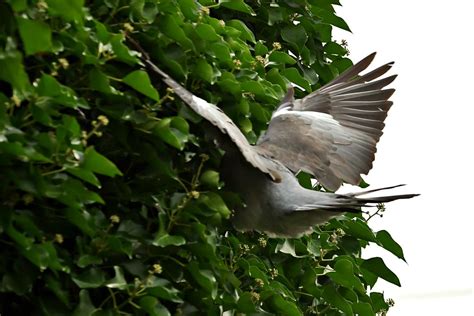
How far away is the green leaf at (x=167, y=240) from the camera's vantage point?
1.64 metres

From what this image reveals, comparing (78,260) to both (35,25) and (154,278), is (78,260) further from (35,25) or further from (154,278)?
(35,25)

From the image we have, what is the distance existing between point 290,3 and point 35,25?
3.62 feet

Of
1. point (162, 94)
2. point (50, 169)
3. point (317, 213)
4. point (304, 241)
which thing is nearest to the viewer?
point (50, 169)

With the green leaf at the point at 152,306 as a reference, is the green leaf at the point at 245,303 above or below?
below

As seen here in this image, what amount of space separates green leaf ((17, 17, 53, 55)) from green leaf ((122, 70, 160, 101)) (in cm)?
25

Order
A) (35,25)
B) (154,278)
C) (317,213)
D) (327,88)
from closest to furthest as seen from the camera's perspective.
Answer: (35,25), (154,278), (317,213), (327,88)

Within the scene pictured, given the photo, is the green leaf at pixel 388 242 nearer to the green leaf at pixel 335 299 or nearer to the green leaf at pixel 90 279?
the green leaf at pixel 335 299

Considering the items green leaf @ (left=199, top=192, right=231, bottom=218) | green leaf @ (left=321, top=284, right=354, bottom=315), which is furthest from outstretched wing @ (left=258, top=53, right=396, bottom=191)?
green leaf @ (left=199, top=192, right=231, bottom=218)

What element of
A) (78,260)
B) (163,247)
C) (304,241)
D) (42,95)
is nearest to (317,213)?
(304,241)

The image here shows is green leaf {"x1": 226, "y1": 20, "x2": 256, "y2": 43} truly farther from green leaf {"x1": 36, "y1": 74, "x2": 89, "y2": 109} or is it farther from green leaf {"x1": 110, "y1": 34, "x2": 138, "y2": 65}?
green leaf {"x1": 36, "y1": 74, "x2": 89, "y2": 109}

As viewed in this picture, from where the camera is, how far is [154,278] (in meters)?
1.63

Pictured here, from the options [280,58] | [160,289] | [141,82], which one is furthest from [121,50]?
[280,58]

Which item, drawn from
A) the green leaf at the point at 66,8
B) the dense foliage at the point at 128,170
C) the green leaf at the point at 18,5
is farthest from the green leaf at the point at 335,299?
the green leaf at the point at 18,5

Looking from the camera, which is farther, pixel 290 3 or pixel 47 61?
pixel 290 3
